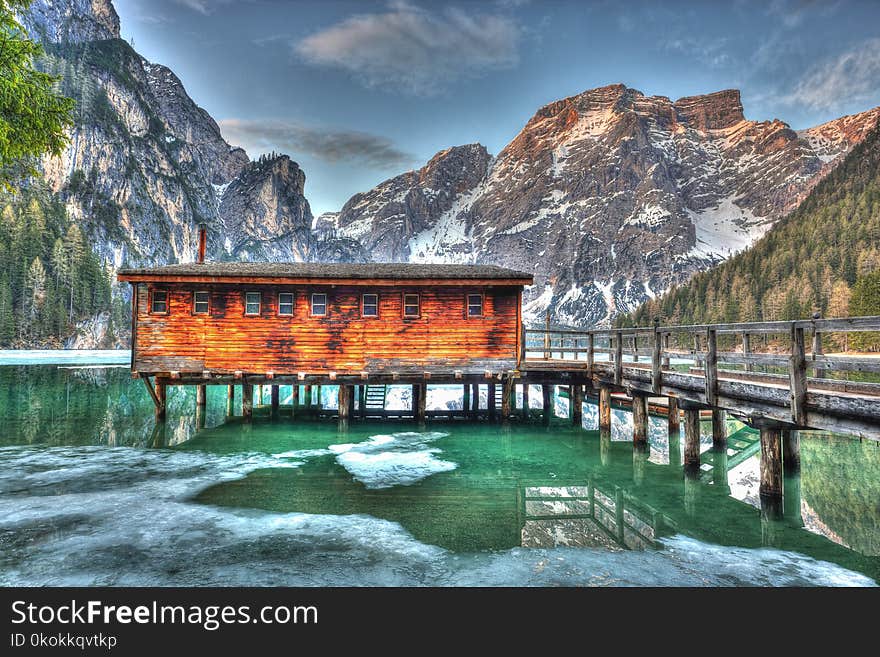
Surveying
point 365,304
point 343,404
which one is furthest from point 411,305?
point 343,404

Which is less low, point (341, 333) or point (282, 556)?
point (341, 333)

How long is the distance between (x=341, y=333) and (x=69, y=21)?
232659 millimetres

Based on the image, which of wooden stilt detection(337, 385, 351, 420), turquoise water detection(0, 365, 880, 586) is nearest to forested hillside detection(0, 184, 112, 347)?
turquoise water detection(0, 365, 880, 586)

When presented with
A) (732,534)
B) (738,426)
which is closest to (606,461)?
(732,534)

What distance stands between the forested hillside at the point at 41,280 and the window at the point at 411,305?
86.3m

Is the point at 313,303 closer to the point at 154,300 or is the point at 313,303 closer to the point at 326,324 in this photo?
the point at 326,324

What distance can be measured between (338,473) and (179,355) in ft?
34.6

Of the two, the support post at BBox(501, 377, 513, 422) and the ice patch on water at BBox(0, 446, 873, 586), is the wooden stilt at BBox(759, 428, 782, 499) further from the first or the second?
the support post at BBox(501, 377, 513, 422)

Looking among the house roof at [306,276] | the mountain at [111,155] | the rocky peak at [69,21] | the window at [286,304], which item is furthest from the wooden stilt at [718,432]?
the rocky peak at [69,21]

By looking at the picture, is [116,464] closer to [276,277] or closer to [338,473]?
[338,473]

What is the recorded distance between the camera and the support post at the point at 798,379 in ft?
28.9

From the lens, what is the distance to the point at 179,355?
20.0 meters

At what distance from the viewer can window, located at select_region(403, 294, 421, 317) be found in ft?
67.3

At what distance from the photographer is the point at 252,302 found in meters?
20.3
